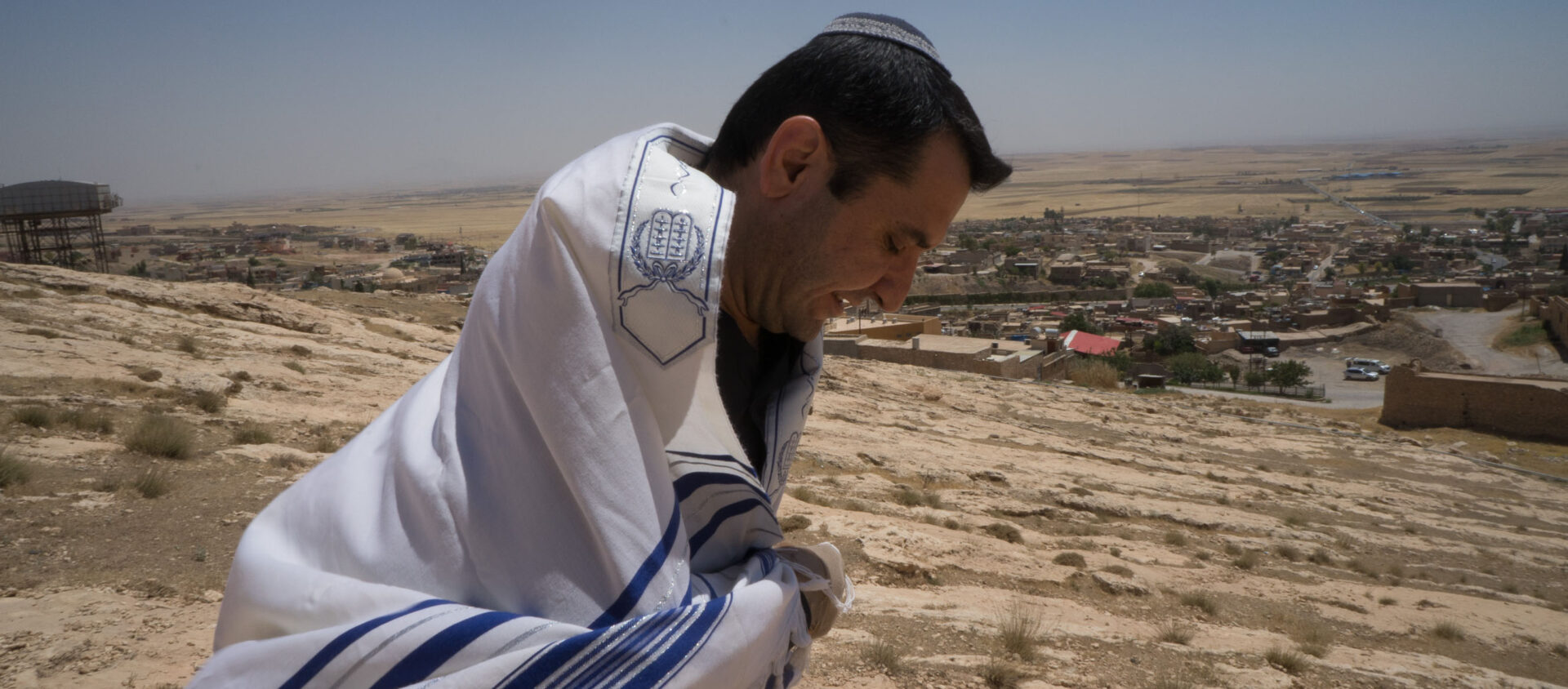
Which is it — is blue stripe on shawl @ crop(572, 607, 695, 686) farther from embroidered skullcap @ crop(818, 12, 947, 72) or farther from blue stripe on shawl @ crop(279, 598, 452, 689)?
embroidered skullcap @ crop(818, 12, 947, 72)

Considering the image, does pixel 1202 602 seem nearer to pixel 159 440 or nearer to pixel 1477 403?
pixel 159 440

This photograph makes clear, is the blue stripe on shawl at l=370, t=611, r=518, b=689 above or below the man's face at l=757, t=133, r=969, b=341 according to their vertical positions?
below

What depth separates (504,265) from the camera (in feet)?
2.57

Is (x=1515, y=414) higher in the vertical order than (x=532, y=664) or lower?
lower

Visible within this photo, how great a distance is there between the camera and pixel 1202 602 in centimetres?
451

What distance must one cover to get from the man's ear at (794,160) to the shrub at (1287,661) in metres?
3.89

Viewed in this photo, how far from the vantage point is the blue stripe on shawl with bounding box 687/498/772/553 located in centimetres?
84

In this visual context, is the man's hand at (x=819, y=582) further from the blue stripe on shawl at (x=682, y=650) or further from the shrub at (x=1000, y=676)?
the shrub at (x=1000, y=676)

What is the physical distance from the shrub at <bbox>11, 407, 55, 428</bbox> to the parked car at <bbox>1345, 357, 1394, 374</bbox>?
31.9m

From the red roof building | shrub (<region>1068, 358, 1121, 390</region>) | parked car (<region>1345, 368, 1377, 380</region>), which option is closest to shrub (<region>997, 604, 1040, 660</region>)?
shrub (<region>1068, 358, 1121, 390</region>)

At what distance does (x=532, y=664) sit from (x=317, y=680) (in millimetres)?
180

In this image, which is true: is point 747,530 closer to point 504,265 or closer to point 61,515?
point 504,265

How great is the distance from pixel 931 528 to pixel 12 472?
449 centimetres

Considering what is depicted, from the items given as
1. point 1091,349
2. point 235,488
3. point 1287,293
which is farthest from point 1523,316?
point 235,488
